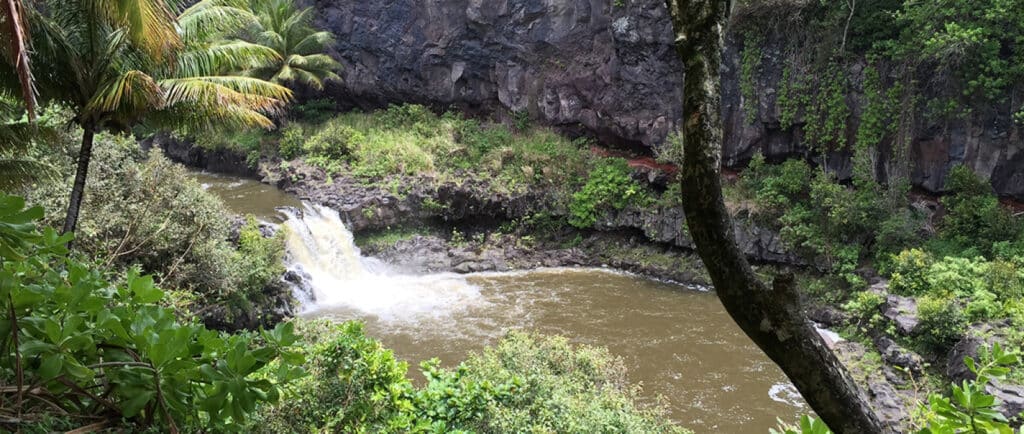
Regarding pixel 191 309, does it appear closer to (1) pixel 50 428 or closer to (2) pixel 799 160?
(1) pixel 50 428

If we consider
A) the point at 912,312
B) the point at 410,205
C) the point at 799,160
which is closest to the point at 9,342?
the point at 912,312

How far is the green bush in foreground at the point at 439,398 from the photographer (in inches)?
144

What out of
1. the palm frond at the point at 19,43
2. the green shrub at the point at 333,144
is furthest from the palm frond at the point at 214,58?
the green shrub at the point at 333,144

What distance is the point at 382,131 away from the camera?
18328 mm

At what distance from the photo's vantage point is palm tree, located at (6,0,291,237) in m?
5.73

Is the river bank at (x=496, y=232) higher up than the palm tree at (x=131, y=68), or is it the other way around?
the palm tree at (x=131, y=68)

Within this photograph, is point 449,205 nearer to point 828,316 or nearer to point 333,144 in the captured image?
point 333,144

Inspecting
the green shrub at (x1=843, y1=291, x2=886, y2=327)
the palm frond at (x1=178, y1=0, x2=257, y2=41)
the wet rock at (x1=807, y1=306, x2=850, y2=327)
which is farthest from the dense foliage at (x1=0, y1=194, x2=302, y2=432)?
the wet rock at (x1=807, y1=306, x2=850, y2=327)

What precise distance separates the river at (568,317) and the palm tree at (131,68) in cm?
468

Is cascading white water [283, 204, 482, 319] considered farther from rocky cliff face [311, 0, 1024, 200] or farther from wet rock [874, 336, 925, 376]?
wet rock [874, 336, 925, 376]

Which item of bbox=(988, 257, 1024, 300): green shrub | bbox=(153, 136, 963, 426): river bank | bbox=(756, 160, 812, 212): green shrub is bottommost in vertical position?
bbox=(153, 136, 963, 426): river bank

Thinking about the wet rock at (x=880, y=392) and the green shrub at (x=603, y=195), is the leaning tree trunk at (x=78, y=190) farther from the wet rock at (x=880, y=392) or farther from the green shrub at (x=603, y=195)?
the green shrub at (x=603, y=195)

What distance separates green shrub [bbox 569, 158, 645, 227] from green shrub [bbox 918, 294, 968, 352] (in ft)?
22.0

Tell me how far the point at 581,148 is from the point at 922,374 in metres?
10.1
